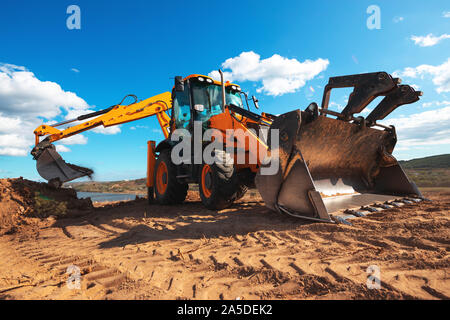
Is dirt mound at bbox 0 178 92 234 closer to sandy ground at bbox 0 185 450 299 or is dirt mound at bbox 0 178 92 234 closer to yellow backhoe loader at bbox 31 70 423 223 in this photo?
yellow backhoe loader at bbox 31 70 423 223

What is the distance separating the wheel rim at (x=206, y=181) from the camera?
17.3ft

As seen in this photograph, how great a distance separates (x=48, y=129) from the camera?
26.6ft

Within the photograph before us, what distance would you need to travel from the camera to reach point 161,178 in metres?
7.50

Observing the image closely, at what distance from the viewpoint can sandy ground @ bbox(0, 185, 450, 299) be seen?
1852 mm

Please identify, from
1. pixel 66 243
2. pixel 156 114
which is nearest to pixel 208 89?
pixel 156 114

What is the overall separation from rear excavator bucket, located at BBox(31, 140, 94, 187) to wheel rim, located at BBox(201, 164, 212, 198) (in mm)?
4407

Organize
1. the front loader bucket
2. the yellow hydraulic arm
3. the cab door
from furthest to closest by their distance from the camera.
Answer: the yellow hydraulic arm < the cab door < the front loader bucket

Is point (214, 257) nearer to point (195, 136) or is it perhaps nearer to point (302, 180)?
point (302, 180)

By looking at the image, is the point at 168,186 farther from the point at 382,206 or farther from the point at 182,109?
the point at 382,206

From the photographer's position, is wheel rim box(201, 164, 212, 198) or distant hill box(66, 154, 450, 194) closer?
wheel rim box(201, 164, 212, 198)

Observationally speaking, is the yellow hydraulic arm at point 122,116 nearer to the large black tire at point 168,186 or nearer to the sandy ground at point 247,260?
the large black tire at point 168,186

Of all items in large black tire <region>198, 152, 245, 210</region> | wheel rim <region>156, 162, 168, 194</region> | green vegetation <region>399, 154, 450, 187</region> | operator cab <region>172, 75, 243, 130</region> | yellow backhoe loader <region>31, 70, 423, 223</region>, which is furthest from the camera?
green vegetation <region>399, 154, 450, 187</region>

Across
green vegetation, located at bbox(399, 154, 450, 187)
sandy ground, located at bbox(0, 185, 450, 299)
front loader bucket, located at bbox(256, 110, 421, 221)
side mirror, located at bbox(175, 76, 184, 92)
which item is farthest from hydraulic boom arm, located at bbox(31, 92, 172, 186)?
green vegetation, located at bbox(399, 154, 450, 187)

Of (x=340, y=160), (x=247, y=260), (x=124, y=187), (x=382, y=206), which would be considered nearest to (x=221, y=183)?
(x=340, y=160)
